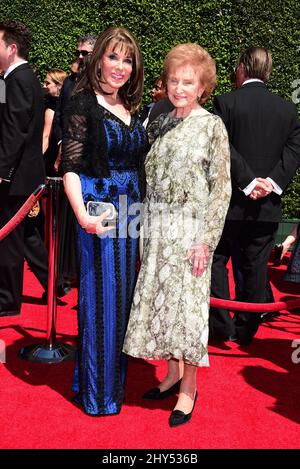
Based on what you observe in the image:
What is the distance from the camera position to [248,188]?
453 cm

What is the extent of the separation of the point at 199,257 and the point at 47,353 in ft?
4.71

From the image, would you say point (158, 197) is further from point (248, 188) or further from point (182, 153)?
point (248, 188)

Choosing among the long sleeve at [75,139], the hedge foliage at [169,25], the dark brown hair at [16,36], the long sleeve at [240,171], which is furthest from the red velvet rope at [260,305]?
the hedge foliage at [169,25]

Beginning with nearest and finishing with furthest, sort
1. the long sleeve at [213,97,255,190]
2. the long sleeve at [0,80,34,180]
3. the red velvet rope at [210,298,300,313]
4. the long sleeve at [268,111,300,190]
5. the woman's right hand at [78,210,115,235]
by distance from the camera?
the woman's right hand at [78,210,115,235] → the red velvet rope at [210,298,300,313] → the long sleeve at [213,97,255,190] → the long sleeve at [268,111,300,190] → the long sleeve at [0,80,34,180]

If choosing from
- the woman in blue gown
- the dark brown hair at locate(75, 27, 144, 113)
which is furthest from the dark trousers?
the dark brown hair at locate(75, 27, 144, 113)

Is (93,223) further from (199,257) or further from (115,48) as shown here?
(115,48)

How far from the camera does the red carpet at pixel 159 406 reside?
321 cm

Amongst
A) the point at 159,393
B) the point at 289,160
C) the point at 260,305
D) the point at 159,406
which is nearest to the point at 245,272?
the point at 260,305

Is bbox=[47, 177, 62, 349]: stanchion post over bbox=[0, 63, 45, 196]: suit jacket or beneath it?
beneath

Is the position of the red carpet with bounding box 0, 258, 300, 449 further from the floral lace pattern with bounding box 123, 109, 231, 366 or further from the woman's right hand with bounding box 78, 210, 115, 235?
the woman's right hand with bounding box 78, 210, 115, 235

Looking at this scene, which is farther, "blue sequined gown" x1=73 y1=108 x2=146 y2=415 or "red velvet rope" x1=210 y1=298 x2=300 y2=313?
"red velvet rope" x1=210 y1=298 x2=300 y2=313

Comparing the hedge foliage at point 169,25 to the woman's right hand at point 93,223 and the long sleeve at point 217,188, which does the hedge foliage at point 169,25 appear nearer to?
the long sleeve at point 217,188

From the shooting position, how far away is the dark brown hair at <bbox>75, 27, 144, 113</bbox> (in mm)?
3266

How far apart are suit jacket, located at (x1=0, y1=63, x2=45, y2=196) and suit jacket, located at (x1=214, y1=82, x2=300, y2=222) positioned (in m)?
1.30
